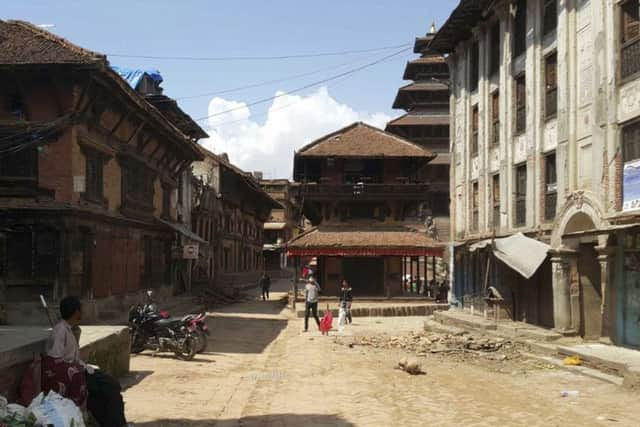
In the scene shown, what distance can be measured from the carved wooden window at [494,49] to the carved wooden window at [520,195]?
4.23 meters

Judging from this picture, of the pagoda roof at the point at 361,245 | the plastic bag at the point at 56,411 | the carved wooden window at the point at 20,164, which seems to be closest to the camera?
the plastic bag at the point at 56,411

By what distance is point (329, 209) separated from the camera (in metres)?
35.1

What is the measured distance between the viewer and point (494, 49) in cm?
2339

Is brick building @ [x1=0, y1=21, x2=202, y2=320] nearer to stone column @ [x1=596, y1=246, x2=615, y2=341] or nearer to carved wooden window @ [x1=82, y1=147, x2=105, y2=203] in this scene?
carved wooden window @ [x1=82, y1=147, x2=105, y2=203]

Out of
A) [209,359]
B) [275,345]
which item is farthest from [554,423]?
[275,345]

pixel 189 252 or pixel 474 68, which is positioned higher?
pixel 474 68

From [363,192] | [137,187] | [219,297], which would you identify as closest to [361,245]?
[363,192]

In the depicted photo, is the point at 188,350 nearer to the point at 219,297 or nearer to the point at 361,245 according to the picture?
the point at 361,245

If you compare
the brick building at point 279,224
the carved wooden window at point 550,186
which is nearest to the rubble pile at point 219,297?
the carved wooden window at point 550,186

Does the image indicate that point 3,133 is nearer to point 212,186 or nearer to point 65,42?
point 65,42

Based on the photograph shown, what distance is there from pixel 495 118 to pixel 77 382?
63.6 feet

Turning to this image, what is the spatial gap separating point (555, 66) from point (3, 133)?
15.1 metres

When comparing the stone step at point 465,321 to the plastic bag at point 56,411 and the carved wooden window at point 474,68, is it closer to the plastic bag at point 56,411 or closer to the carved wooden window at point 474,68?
the carved wooden window at point 474,68

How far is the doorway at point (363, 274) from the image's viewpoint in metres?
35.1
